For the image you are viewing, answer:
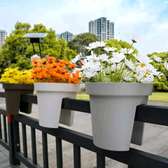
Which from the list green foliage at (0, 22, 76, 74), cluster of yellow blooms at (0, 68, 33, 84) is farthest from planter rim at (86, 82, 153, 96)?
green foliage at (0, 22, 76, 74)

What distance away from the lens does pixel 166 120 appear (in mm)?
1276

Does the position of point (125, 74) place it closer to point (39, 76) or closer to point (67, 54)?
point (39, 76)

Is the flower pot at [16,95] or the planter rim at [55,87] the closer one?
the planter rim at [55,87]

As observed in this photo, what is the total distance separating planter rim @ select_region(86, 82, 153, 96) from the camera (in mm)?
1363

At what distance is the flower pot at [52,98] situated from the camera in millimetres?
1936

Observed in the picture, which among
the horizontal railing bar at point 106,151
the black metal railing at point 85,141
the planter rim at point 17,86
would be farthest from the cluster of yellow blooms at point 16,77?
the horizontal railing bar at point 106,151

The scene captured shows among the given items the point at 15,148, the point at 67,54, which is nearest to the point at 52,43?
the point at 67,54

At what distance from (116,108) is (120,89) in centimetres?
8

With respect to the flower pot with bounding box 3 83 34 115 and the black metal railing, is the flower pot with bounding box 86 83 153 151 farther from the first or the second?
the flower pot with bounding box 3 83 34 115

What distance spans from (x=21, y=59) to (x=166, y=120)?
2133 centimetres

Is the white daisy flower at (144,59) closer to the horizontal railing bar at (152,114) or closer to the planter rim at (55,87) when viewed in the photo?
the horizontal railing bar at (152,114)

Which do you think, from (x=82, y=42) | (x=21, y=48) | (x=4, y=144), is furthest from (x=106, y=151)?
(x=21, y=48)

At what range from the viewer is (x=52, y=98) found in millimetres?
1945

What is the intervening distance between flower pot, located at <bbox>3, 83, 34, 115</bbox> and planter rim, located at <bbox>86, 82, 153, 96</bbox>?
129 cm
